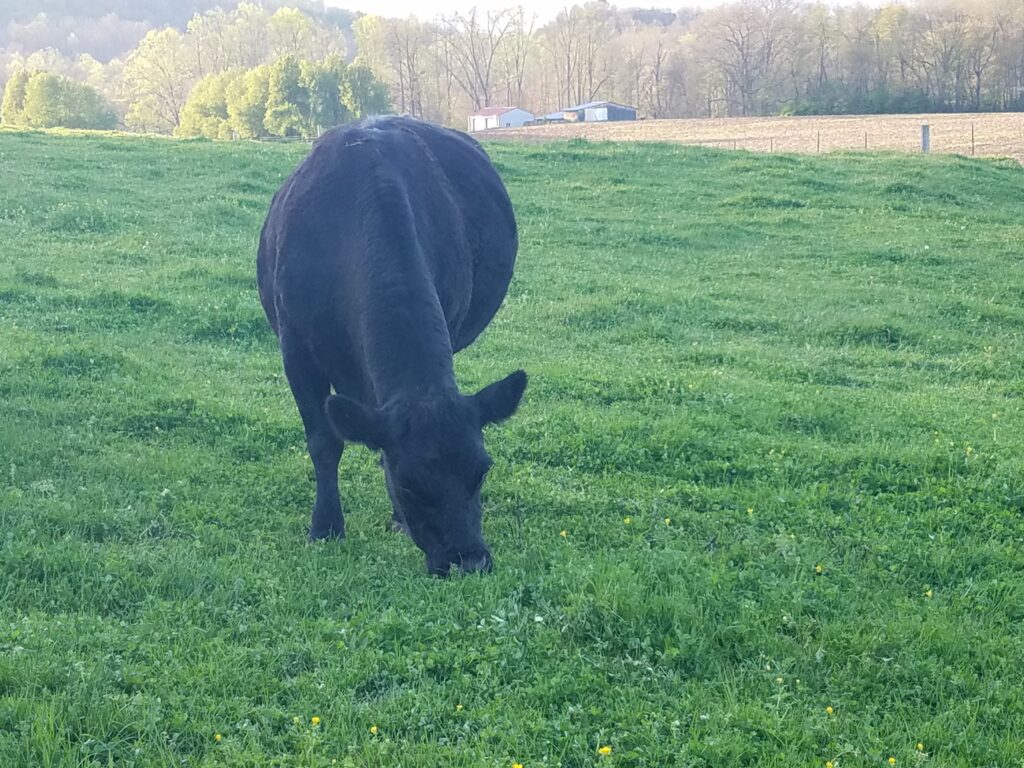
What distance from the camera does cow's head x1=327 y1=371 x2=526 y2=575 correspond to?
216 inches

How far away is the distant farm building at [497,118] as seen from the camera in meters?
88.3

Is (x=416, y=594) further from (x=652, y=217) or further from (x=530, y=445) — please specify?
(x=652, y=217)

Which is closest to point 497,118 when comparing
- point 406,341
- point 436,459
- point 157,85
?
point 157,85

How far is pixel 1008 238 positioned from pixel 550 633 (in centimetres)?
1866

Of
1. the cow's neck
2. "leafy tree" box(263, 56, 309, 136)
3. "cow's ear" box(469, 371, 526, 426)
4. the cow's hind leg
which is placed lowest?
the cow's hind leg

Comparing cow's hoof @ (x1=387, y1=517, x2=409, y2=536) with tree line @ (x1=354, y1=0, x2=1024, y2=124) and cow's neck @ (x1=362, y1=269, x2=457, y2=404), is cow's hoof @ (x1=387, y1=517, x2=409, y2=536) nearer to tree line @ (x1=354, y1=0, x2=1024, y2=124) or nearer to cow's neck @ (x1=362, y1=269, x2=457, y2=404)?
cow's neck @ (x1=362, y1=269, x2=457, y2=404)

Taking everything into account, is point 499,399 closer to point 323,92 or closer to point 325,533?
point 325,533

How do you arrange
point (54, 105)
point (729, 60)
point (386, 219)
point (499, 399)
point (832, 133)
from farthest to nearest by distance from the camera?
point (729, 60) < point (54, 105) < point (832, 133) < point (386, 219) < point (499, 399)

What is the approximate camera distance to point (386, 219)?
6.48m

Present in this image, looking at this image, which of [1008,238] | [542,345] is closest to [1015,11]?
[1008,238]

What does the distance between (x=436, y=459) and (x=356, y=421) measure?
47cm

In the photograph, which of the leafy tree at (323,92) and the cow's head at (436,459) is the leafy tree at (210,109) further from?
the cow's head at (436,459)

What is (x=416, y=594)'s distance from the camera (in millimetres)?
5453

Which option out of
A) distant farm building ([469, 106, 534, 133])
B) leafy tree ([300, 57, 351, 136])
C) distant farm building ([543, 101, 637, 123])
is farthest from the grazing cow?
distant farm building ([543, 101, 637, 123])
